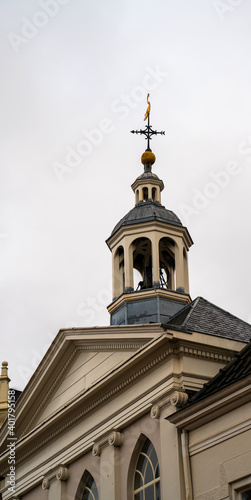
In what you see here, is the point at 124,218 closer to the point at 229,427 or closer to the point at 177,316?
the point at 177,316

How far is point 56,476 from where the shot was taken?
2361 cm

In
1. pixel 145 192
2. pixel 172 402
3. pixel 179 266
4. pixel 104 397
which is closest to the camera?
pixel 172 402

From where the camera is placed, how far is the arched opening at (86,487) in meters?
22.3

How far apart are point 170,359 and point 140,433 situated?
6.87ft

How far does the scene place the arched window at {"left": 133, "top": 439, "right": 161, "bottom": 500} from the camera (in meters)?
19.4

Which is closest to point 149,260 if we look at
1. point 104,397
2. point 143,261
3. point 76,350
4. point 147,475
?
point 143,261

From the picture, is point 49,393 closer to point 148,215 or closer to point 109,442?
point 109,442

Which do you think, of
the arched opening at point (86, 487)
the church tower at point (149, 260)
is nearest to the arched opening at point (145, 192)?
the church tower at point (149, 260)

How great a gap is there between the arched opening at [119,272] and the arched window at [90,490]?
608 cm

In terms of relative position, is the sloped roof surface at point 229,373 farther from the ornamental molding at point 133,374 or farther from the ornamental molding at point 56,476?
the ornamental molding at point 56,476

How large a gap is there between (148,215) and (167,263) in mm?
1934

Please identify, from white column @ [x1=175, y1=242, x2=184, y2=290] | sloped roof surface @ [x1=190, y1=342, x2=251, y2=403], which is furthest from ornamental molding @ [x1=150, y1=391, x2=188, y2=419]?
white column @ [x1=175, y1=242, x2=184, y2=290]

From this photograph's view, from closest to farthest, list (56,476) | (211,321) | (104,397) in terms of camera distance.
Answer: (211,321) → (104,397) → (56,476)

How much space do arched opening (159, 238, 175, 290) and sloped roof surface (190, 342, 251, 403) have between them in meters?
8.34
